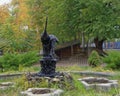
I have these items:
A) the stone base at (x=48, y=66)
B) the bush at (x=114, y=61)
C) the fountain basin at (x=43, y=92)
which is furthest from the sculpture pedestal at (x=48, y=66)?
the bush at (x=114, y=61)

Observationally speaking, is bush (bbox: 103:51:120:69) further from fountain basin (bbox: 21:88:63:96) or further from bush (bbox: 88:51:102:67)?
fountain basin (bbox: 21:88:63:96)

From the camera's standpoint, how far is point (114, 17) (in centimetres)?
1716

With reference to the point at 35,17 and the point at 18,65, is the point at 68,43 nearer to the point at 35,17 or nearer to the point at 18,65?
the point at 35,17

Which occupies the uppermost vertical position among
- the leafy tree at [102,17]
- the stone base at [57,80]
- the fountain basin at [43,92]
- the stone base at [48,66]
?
the leafy tree at [102,17]

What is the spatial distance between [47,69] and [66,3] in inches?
443

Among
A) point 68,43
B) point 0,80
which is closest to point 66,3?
point 68,43

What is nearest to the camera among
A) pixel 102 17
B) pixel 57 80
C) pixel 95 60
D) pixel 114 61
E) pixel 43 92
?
pixel 43 92

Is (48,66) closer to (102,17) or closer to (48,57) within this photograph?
(48,57)

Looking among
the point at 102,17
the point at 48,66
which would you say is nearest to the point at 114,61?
the point at 48,66

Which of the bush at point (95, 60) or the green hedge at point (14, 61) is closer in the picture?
the green hedge at point (14, 61)

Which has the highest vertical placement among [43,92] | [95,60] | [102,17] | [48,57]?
[102,17]

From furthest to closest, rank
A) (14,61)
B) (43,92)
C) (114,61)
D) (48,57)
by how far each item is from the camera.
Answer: (14,61) → (114,61) → (48,57) → (43,92)

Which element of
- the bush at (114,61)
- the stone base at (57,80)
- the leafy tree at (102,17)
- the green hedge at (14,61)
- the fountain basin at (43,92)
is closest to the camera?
the fountain basin at (43,92)

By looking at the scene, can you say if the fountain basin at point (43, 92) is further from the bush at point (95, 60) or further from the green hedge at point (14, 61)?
A: the bush at point (95, 60)
